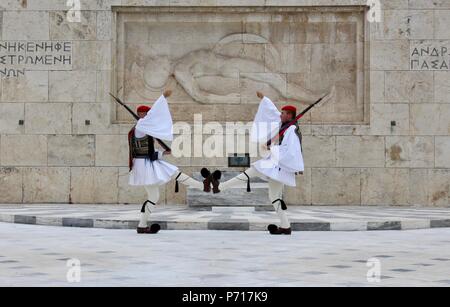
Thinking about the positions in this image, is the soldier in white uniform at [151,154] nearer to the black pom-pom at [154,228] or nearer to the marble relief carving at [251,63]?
the black pom-pom at [154,228]

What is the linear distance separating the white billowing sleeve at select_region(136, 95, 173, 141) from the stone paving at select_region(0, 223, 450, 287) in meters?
1.47

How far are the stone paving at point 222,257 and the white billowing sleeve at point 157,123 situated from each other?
4.82 ft

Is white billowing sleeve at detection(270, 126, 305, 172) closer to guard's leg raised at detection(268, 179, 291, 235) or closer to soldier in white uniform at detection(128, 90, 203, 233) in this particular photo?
guard's leg raised at detection(268, 179, 291, 235)

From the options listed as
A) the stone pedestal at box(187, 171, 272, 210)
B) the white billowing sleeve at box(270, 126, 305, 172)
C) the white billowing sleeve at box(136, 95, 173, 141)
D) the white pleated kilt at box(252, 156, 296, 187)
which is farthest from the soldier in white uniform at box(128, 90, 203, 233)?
the stone pedestal at box(187, 171, 272, 210)

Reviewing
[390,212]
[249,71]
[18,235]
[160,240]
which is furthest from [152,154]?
[249,71]

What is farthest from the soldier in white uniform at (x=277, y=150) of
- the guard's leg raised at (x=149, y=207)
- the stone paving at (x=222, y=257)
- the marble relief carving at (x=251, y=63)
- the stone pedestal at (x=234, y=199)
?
the marble relief carving at (x=251, y=63)

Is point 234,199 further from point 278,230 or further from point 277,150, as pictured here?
point 277,150

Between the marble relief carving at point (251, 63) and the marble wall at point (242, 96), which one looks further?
the marble relief carving at point (251, 63)

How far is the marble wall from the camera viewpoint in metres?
16.4

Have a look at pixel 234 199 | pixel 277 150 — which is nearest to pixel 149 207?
pixel 277 150

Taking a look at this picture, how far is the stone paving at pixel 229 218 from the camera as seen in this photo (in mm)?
11477

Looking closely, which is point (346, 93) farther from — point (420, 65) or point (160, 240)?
point (160, 240)

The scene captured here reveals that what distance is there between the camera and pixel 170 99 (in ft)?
55.7
